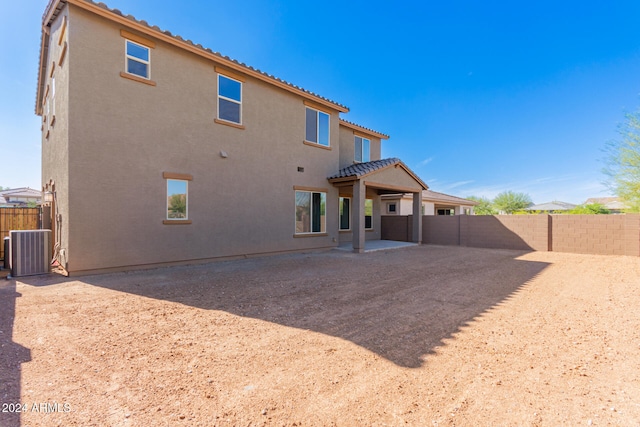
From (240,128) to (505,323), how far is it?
391 inches

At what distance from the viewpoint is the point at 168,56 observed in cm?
891

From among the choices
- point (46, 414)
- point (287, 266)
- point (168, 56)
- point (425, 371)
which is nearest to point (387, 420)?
point (425, 371)

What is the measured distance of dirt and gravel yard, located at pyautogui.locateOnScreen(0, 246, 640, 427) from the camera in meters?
2.38

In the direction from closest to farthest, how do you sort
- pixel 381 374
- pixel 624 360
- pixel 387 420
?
pixel 387 420
pixel 381 374
pixel 624 360

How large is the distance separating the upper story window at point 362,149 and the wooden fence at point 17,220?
14500 mm

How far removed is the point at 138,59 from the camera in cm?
837

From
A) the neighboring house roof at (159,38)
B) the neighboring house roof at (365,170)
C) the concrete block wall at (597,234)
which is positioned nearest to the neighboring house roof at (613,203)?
the concrete block wall at (597,234)

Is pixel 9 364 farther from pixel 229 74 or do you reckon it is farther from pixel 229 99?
pixel 229 74

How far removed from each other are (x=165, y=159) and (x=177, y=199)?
130cm

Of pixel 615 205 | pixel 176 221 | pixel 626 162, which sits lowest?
pixel 176 221

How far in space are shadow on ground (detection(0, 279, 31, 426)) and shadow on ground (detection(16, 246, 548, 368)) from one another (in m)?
1.93

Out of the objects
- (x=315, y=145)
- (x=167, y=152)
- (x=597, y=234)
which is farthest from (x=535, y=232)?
(x=167, y=152)

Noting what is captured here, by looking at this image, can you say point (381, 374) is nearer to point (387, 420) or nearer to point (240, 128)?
point (387, 420)

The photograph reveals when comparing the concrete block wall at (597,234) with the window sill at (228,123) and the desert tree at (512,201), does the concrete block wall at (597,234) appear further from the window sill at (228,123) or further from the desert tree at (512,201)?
the desert tree at (512,201)
